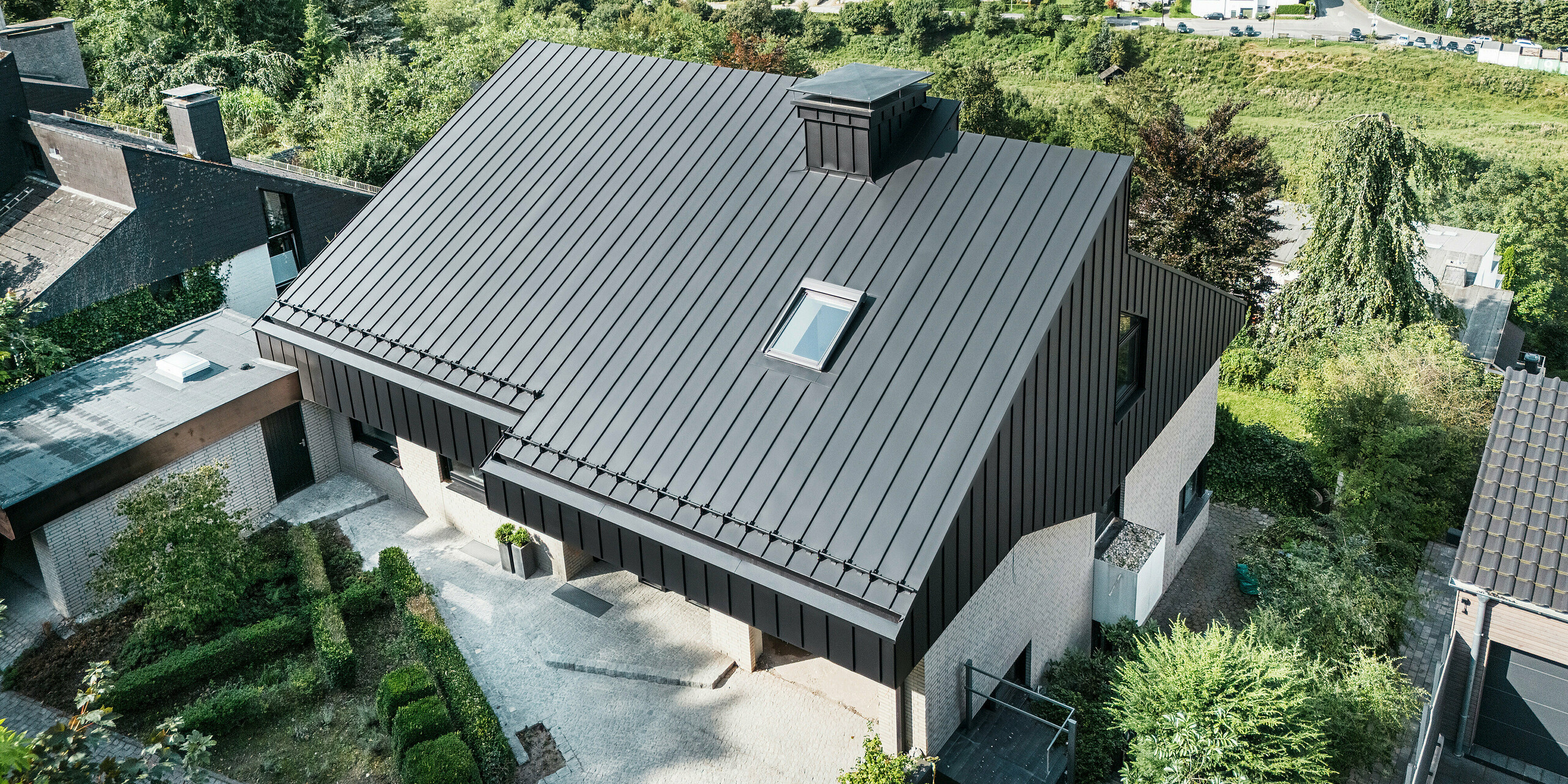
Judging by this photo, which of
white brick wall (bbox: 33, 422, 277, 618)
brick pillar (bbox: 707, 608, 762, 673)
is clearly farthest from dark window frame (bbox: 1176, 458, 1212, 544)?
white brick wall (bbox: 33, 422, 277, 618)

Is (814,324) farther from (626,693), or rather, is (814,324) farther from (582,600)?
(582,600)

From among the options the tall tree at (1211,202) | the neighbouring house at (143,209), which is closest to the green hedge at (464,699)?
the neighbouring house at (143,209)

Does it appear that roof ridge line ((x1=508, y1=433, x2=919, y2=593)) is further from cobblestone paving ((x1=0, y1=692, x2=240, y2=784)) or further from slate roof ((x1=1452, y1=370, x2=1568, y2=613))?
slate roof ((x1=1452, y1=370, x2=1568, y2=613))

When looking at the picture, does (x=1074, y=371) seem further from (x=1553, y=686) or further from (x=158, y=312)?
(x=158, y=312)

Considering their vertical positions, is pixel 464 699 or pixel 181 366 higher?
pixel 181 366

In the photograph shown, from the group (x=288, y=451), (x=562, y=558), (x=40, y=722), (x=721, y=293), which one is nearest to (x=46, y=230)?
(x=288, y=451)

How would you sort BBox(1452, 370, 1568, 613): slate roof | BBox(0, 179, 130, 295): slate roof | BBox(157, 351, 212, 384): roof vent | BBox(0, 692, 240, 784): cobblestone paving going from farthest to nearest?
BBox(0, 179, 130, 295): slate roof, BBox(157, 351, 212, 384): roof vent, BBox(0, 692, 240, 784): cobblestone paving, BBox(1452, 370, 1568, 613): slate roof
